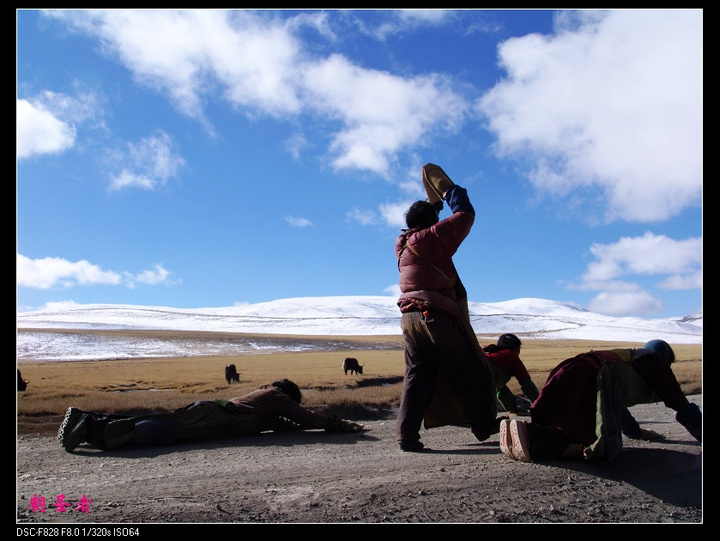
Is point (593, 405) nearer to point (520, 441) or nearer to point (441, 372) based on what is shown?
point (520, 441)

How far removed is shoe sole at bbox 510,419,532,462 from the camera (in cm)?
366

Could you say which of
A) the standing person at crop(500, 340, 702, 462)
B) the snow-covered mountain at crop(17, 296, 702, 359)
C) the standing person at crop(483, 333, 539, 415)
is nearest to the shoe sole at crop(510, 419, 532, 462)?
the standing person at crop(500, 340, 702, 462)

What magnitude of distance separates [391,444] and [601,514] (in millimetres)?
2187

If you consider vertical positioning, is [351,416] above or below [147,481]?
below

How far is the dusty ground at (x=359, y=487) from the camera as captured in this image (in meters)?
2.78

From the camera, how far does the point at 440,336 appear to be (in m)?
4.20

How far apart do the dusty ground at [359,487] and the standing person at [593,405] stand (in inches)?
5.0

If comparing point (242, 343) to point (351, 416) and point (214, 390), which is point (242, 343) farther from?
point (351, 416)

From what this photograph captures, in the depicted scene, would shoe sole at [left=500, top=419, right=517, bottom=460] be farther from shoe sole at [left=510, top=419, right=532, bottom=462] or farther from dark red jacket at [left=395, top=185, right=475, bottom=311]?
dark red jacket at [left=395, top=185, right=475, bottom=311]

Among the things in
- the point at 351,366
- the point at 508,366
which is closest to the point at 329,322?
the point at 351,366

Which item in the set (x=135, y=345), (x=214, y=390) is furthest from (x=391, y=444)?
(x=135, y=345)

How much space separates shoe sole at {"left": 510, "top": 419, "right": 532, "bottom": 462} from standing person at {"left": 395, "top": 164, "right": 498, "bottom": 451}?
53cm

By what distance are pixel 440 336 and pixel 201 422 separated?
252cm
